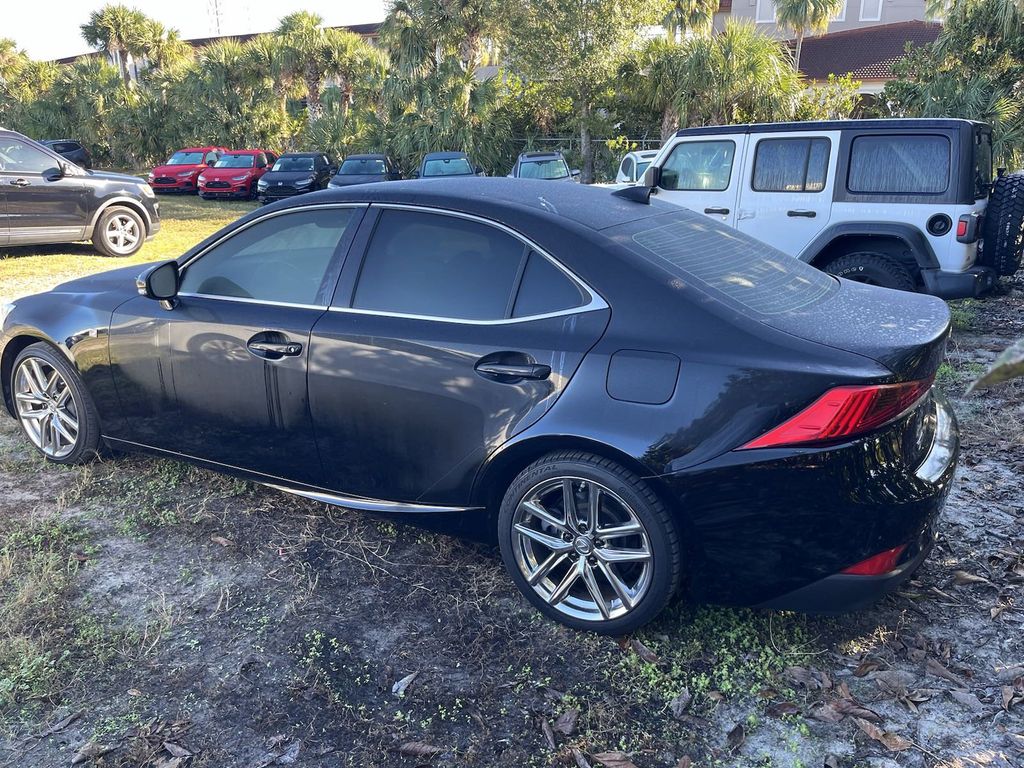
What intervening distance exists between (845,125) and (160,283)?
581cm

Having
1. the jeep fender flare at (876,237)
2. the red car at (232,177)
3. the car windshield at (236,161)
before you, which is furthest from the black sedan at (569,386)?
the car windshield at (236,161)

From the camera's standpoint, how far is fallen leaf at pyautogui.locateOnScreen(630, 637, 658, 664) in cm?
289

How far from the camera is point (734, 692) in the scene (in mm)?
2740

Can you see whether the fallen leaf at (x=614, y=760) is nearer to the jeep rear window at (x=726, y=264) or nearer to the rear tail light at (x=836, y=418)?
the rear tail light at (x=836, y=418)

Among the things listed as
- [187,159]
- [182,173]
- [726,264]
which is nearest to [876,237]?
[726,264]

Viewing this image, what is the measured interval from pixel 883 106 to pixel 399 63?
1573 centimetres

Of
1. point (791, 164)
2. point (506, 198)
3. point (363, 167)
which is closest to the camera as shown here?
point (506, 198)

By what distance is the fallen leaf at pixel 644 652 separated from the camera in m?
2.89

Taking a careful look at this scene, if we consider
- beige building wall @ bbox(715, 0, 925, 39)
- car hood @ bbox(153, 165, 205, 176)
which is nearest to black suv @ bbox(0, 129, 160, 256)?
car hood @ bbox(153, 165, 205, 176)

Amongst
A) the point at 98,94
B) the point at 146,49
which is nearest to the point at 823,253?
the point at 98,94

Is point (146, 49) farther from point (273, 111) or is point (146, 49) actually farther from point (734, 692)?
point (734, 692)

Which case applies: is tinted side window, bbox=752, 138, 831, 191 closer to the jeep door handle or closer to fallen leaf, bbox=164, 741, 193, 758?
the jeep door handle

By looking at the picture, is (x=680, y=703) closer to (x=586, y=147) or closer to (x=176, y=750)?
(x=176, y=750)

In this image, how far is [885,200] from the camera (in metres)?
6.79
